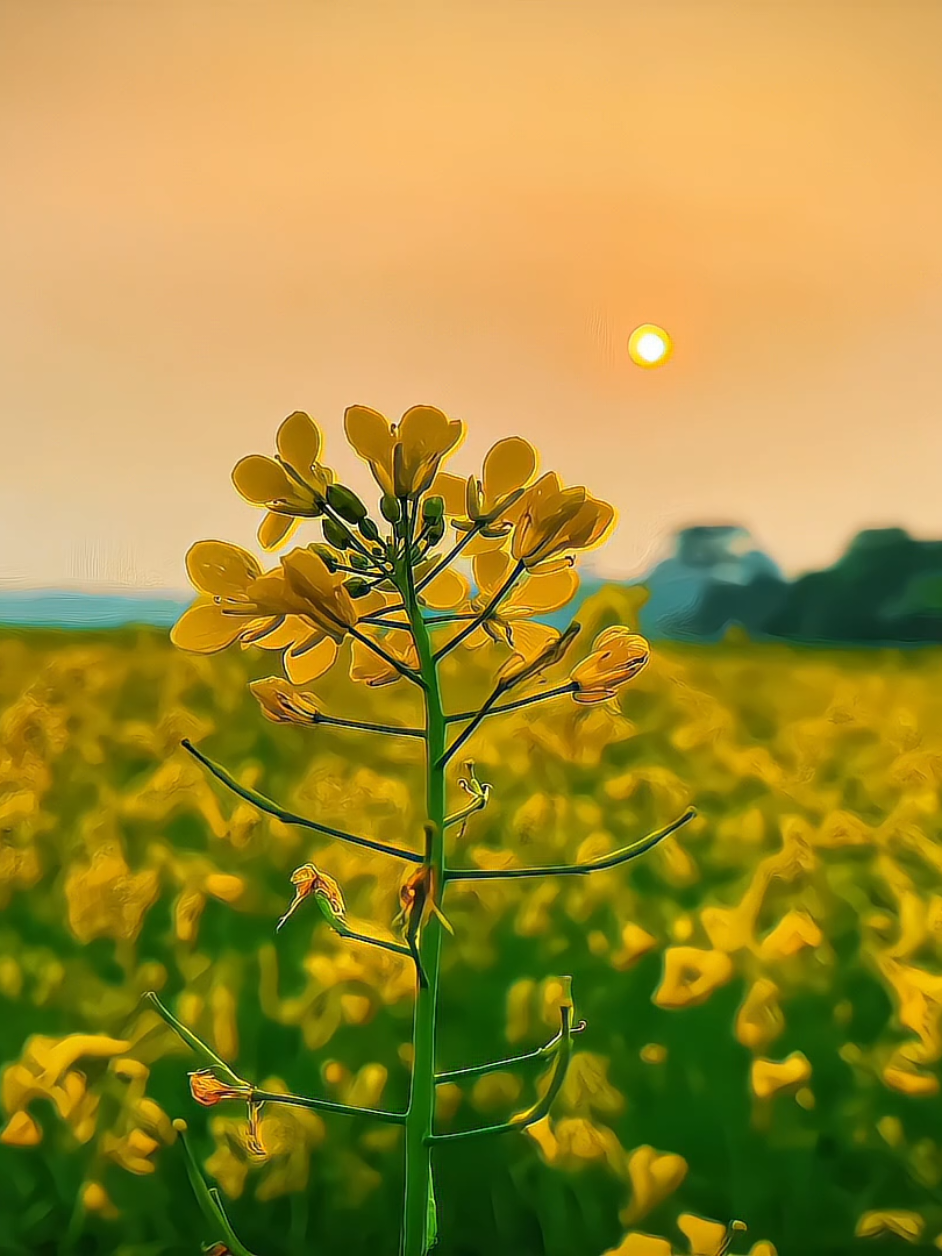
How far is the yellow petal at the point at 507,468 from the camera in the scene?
762 millimetres

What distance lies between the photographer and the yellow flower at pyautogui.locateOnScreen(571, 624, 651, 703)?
0.75 metres

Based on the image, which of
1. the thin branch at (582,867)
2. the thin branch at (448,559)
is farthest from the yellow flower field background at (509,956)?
the thin branch at (448,559)

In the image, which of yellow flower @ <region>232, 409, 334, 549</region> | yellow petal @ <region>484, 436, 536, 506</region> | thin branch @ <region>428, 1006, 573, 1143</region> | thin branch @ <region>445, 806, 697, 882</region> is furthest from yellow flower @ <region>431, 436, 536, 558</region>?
thin branch @ <region>428, 1006, 573, 1143</region>

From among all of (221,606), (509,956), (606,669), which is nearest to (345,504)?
(221,606)

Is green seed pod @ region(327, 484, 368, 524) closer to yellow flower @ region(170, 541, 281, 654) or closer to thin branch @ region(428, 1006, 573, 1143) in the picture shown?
yellow flower @ region(170, 541, 281, 654)

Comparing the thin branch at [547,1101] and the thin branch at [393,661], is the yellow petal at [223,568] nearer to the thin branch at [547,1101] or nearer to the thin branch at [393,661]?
the thin branch at [393,661]

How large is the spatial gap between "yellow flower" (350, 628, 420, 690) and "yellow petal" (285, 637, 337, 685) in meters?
0.02

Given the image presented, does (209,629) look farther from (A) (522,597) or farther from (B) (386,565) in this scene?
(A) (522,597)

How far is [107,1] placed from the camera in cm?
93

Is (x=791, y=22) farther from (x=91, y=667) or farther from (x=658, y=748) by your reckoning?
(x=91, y=667)

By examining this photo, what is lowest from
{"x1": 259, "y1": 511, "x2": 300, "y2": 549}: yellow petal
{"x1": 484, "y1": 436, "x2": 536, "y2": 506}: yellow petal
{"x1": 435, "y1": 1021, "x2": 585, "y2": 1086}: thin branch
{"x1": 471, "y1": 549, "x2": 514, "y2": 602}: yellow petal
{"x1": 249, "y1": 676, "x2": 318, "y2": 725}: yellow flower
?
{"x1": 435, "y1": 1021, "x2": 585, "y2": 1086}: thin branch

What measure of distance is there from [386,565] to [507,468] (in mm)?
123

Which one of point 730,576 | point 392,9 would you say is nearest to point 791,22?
point 392,9

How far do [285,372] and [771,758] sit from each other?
55 centimetres
